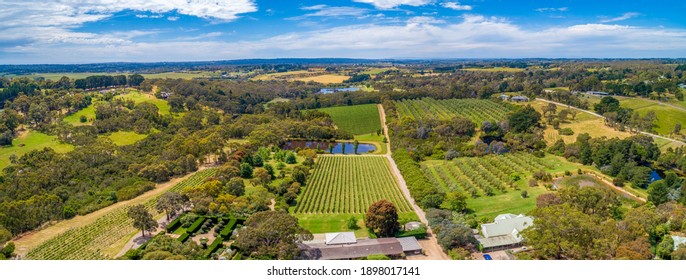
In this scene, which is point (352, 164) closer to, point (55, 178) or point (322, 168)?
point (322, 168)

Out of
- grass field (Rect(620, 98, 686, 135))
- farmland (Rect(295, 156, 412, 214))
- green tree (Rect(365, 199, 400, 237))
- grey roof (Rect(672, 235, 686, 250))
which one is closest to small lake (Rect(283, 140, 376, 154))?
farmland (Rect(295, 156, 412, 214))

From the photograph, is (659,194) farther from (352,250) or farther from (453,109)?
(453,109)

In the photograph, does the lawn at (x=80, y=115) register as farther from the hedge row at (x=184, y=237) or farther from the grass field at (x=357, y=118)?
the hedge row at (x=184, y=237)

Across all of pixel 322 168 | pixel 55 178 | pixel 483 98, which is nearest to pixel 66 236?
pixel 55 178

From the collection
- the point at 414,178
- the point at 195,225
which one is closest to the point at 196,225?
the point at 195,225

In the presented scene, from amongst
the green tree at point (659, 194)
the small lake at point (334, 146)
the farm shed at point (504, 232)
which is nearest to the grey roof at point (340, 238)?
the farm shed at point (504, 232)
